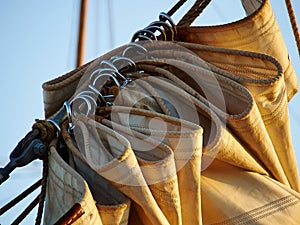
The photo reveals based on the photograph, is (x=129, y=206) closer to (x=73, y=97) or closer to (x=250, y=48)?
(x=73, y=97)

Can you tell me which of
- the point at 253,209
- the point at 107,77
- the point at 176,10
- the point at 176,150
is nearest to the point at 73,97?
the point at 107,77

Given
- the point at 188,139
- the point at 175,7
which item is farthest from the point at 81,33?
the point at 188,139

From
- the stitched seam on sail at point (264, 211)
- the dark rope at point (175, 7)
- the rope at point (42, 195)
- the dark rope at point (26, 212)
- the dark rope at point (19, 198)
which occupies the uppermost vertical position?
the dark rope at point (175, 7)

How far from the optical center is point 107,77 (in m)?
2.32

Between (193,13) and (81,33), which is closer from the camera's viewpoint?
(193,13)

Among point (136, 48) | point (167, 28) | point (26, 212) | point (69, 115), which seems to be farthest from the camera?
point (167, 28)

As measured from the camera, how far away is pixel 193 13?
2.82 meters

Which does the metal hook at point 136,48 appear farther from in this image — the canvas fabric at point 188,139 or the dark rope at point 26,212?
the dark rope at point 26,212

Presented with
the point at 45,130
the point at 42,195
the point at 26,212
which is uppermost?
the point at 45,130

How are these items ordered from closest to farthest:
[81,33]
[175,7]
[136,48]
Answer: [136,48]
[175,7]
[81,33]

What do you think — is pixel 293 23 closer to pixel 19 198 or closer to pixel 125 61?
pixel 125 61

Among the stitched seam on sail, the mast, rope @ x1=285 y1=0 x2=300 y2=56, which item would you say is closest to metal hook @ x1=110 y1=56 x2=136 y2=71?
the stitched seam on sail

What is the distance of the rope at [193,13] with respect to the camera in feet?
9.00

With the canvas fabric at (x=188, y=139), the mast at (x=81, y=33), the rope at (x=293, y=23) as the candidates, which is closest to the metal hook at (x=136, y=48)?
the canvas fabric at (x=188, y=139)
